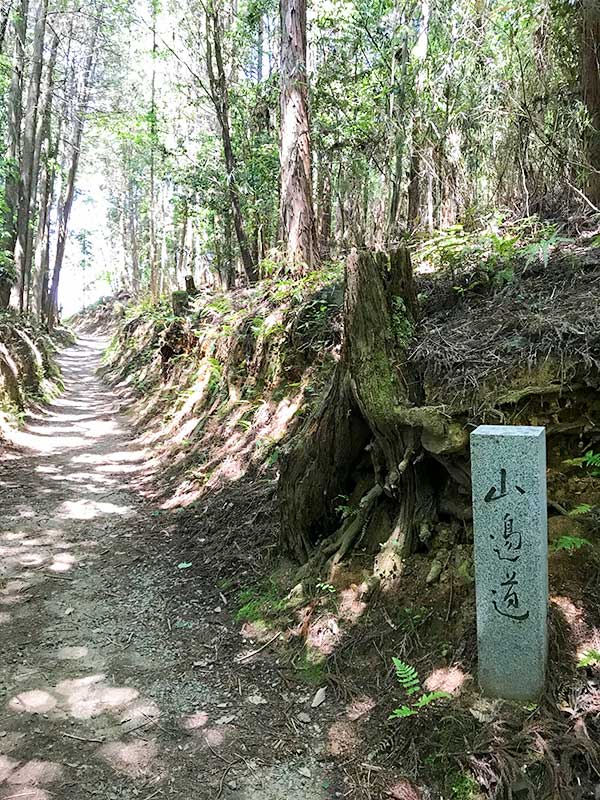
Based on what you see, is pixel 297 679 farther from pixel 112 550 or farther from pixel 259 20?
pixel 259 20

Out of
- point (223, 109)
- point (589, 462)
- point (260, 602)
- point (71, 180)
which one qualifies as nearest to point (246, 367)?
point (260, 602)

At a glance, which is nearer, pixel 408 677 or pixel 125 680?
pixel 408 677

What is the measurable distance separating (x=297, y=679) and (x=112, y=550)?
303 cm

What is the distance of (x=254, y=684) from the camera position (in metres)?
4.02

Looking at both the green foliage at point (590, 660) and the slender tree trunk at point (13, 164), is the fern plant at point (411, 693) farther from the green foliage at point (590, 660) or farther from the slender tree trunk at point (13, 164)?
the slender tree trunk at point (13, 164)

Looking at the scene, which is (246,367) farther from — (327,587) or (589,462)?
(589,462)

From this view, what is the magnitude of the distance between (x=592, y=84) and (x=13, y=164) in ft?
40.5

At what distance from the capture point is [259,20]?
41.4ft

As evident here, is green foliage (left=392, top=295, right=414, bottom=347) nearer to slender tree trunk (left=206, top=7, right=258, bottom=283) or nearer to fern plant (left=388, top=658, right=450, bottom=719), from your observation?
fern plant (left=388, top=658, right=450, bottom=719)

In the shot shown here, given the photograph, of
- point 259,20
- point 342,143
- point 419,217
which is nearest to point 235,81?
point 259,20

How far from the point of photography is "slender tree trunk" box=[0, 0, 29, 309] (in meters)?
14.0

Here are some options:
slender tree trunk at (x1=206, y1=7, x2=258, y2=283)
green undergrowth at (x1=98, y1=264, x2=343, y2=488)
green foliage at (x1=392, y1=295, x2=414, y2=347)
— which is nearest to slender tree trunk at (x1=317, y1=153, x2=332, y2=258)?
slender tree trunk at (x1=206, y1=7, x2=258, y2=283)

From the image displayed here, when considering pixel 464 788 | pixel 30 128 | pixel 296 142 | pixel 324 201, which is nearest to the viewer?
pixel 464 788

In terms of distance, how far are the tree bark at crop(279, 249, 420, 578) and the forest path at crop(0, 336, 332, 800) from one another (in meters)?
1.12
